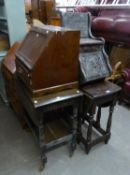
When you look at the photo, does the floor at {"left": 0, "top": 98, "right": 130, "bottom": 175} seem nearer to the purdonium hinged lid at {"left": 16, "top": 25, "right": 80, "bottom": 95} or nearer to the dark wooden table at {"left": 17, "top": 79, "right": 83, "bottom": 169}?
the dark wooden table at {"left": 17, "top": 79, "right": 83, "bottom": 169}

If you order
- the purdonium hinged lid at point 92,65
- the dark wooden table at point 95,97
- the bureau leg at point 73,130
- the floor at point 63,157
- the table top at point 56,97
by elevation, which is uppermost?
the purdonium hinged lid at point 92,65

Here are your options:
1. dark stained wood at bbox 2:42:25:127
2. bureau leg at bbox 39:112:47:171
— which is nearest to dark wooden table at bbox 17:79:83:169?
bureau leg at bbox 39:112:47:171

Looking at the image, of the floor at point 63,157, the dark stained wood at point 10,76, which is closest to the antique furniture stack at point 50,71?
the floor at point 63,157

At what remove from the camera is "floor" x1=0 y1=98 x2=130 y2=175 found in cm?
180

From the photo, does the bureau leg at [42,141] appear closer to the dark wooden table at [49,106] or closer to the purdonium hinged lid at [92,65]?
the dark wooden table at [49,106]

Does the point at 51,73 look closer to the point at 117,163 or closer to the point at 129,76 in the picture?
the point at 117,163

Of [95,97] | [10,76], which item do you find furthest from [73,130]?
[10,76]

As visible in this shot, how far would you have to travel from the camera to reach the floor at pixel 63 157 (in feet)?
5.90

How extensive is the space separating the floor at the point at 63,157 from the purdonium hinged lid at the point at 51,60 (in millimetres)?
821

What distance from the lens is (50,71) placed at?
4.96 feet

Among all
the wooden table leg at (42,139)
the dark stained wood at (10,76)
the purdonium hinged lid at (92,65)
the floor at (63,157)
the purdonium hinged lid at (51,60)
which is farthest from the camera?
the dark stained wood at (10,76)

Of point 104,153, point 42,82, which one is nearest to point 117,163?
point 104,153

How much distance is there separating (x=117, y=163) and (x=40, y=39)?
146 cm

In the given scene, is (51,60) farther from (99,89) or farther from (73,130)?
(73,130)
